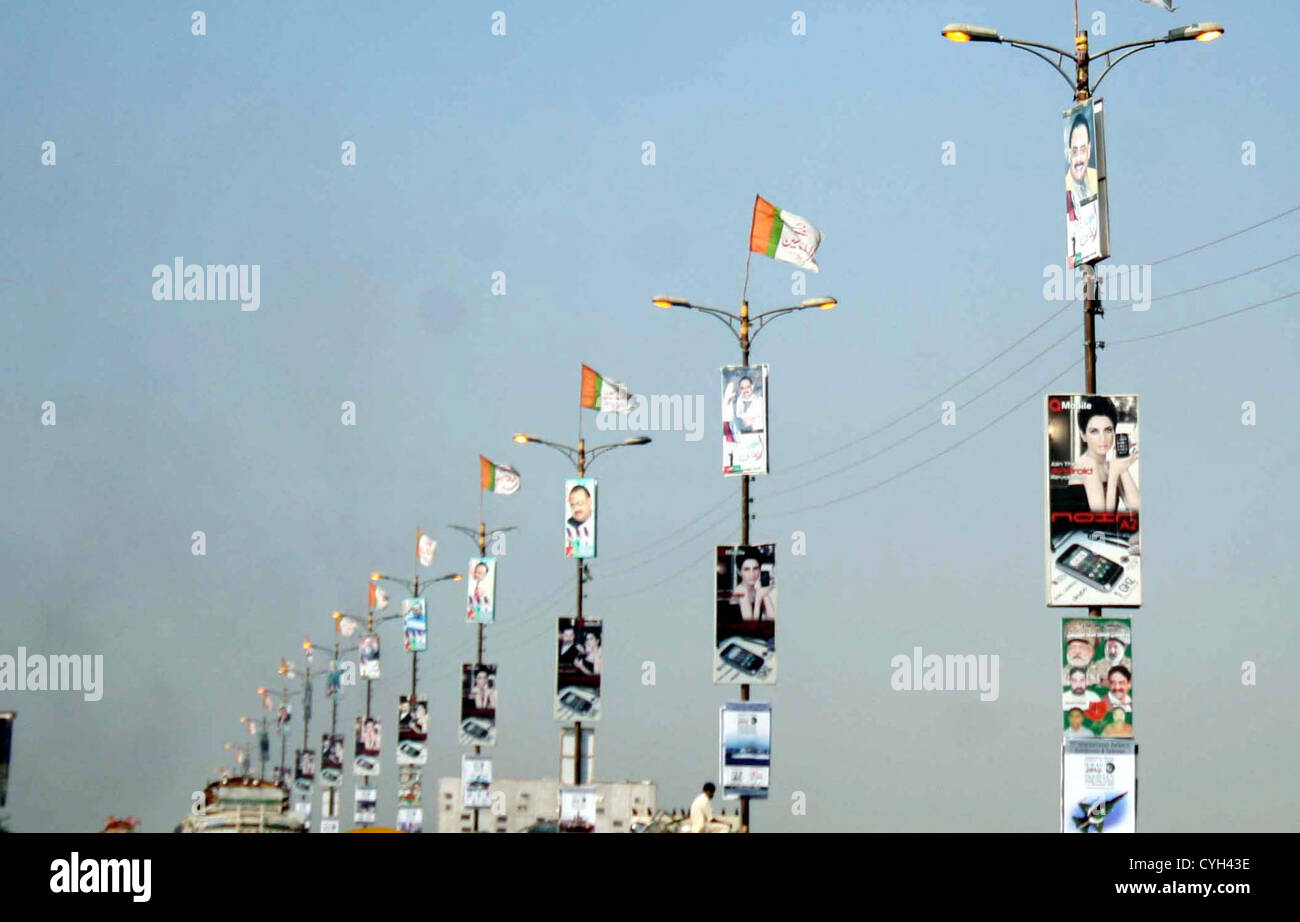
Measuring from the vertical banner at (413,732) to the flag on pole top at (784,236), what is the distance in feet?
152

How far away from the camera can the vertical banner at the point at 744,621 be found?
43938 millimetres

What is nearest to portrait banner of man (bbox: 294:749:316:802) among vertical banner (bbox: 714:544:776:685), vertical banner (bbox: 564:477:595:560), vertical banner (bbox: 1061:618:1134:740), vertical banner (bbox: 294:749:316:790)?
vertical banner (bbox: 294:749:316:790)

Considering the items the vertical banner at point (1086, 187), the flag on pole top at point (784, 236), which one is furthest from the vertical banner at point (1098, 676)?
the flag on pole top at point (784, 236)

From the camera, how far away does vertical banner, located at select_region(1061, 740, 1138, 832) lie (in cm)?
2961

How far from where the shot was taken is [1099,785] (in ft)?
98.2

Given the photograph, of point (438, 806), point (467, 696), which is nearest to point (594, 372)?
point (467, 696)

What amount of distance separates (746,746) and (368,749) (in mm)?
61982

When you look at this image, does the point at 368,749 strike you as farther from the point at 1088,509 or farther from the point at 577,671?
the point at 1088,509

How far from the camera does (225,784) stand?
75.8 meters

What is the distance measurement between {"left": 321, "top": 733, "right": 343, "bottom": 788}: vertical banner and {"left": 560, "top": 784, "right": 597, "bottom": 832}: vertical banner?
7050cm

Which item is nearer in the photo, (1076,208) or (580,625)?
(1076,208)
